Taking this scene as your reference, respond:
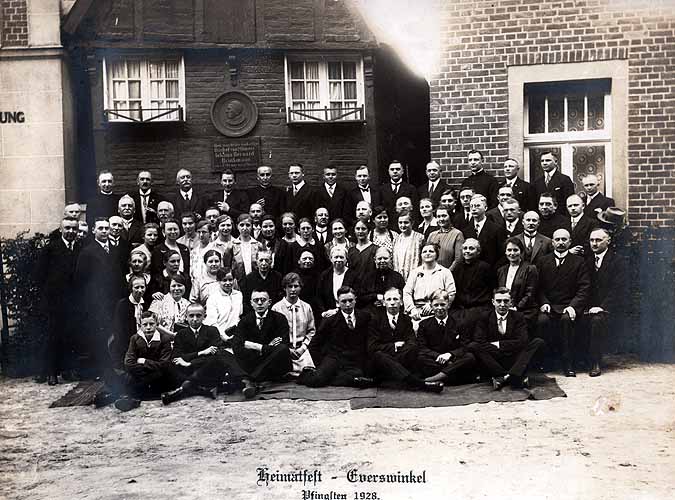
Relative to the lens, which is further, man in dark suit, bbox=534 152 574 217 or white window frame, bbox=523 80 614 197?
white window frame, bbox=523 80 614 197

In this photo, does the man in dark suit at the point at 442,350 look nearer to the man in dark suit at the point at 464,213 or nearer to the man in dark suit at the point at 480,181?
the man in dark suit at the point at 464,213

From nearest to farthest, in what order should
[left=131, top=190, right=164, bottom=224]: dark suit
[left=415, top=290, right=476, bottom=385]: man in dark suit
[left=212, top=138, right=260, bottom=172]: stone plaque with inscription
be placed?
[left=415, top=290, right=476, bottom=385]: man in dark suit < [left=131, top=190, right=164, bottom=224]: dark suit < [left=212, top=138, right=260, bottom=172]: stone plaque with inscription

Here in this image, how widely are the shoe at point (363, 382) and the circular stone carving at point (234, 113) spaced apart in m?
4.36

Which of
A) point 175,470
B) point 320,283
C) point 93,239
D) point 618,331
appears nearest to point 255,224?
point 320,283

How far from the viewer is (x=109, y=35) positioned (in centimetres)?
945

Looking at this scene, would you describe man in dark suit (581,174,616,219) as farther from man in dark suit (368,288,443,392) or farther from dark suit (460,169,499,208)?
man in dark suit (368,288,443,392)

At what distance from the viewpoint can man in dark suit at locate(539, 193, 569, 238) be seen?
295 inches

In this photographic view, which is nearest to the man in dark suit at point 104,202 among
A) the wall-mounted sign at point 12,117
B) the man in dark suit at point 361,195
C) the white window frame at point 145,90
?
the wall-mounted sign at point 12,117

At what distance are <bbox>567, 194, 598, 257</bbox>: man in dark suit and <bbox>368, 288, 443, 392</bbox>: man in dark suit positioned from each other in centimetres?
187

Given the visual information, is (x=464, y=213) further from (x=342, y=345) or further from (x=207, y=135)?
(x=207, y=135)

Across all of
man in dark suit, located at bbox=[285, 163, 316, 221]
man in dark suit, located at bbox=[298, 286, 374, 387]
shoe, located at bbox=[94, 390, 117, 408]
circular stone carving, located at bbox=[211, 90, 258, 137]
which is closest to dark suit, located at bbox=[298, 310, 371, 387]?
man in dark suit, located at bbox=[298, 286, 374, 387]

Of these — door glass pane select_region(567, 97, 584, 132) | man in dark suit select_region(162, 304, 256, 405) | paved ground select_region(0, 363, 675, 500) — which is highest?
door glass pane select_region(567, 97, 584, 132)

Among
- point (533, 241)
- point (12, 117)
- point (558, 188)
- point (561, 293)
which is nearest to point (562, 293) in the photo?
point (561, 293)

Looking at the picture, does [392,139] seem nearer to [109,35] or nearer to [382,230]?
[382,230]
